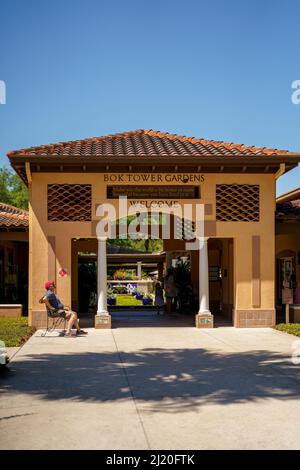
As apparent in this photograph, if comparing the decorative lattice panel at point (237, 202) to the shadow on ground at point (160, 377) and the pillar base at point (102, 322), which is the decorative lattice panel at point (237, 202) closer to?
the pillar base at point (102, 322)

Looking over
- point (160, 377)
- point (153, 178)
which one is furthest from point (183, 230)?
point (160, 377)

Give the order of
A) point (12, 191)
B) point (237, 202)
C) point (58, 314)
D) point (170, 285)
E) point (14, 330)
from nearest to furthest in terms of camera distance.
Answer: point (58, 314) < point (14, 330) < point (237, 202) < point (170, 285) < point (12, 191)

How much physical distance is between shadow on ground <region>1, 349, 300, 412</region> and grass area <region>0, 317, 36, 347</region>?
71.3 inches

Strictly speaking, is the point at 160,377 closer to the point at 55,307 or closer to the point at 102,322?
the point at 55,307

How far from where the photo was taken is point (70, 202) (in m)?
16.1

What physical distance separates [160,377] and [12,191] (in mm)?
50941

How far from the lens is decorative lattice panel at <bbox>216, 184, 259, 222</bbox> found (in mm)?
16377

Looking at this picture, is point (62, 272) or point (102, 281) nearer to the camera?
point (62, 272)

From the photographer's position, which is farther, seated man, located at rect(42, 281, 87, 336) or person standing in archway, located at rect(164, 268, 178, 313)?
person standing in archway, located at rect(164, 268, 178, 313)

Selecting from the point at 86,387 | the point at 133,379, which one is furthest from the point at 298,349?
the point at 86,387

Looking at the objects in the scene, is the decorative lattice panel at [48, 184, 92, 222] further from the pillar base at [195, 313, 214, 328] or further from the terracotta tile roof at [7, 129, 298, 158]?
the pillar base at [195, 313, 214, 328]

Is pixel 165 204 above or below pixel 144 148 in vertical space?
below

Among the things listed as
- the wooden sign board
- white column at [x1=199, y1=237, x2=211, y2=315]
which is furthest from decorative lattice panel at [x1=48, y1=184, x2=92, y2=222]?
white column at [x1=199, y1=237, x2=211, y2=315]
